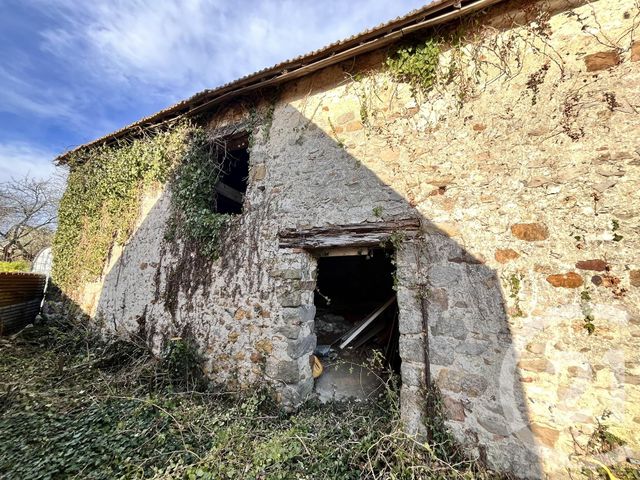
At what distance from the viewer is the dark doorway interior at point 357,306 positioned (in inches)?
180

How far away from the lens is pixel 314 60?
12.2ft

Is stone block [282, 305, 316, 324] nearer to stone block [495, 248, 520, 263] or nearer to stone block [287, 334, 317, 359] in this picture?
stone block [287, 334, 317, 359]

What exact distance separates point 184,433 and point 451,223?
3506mm

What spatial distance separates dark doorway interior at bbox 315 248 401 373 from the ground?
115cm

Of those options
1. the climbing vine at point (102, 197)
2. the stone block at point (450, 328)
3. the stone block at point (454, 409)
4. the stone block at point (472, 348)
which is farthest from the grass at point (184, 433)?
the climbing vine at point (102, 197)

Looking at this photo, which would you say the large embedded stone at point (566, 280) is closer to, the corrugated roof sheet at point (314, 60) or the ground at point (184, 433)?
the ground at point (184, 433)

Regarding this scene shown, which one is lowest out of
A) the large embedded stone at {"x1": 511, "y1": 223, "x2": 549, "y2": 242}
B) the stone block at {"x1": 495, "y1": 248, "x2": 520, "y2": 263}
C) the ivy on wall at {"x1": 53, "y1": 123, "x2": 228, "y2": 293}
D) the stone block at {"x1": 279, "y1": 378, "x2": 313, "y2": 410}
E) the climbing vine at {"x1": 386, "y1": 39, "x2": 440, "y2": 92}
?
the stone block at {"x1": 279, "y1": 378, "x2": 313, "y2": 410}

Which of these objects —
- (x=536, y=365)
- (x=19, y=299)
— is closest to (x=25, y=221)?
(x=19, y=299)

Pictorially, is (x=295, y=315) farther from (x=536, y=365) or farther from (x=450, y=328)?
(x=536, y=365)

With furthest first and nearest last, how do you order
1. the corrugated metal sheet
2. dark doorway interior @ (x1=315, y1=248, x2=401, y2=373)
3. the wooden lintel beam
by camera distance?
the corrugated metal sheet
dark doorway interior @ (x1=315, y1=248, x2=401, y2=373)
the wooden lintel beam

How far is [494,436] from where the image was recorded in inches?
97.6

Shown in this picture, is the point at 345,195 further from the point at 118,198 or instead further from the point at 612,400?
the point at 118,198

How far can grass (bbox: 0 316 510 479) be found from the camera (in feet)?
8.19

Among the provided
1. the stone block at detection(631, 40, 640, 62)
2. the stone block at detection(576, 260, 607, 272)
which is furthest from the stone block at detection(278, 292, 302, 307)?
the stone block at detection(631, 40, 640, 62)
